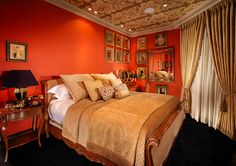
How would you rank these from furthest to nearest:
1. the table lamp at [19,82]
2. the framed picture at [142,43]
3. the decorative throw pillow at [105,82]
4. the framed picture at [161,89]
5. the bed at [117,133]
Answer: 1. the framed picture at [142,43]
2. the framed picture at [161,89]
3. the decorative throw pillow at [105,82]
4. the table lamp at [19,82]
5. the bed at [117,133]

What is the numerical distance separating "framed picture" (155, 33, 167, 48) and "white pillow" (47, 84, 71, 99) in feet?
11.5

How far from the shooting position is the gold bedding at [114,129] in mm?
1278

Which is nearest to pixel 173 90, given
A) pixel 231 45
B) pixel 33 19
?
pixel 231 45

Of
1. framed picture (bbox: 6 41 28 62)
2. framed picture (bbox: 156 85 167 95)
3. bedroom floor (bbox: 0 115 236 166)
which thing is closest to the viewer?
bedroom floor (bbox: 0 115 236 166)

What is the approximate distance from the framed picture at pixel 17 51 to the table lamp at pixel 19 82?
434mm

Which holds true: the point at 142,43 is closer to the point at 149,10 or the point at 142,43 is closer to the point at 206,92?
the point at 149,10

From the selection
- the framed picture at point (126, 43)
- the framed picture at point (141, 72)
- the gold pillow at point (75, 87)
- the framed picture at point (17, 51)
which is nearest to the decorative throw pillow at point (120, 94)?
the gold pillow at point (75, 87)

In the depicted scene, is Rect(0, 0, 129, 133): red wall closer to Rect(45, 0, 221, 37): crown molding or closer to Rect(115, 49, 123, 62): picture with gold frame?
Rect(45, 0, 221, 37): crown molding

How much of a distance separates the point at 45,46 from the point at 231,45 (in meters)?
3.65

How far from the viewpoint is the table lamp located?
1.85 m

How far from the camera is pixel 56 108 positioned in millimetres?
2193

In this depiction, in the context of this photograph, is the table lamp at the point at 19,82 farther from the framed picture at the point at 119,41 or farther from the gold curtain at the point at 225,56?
the gold curtain at the point at 225,56

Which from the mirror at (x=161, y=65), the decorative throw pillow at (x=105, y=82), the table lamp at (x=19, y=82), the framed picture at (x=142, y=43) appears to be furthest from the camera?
the framed picture at (x=142, y=43)

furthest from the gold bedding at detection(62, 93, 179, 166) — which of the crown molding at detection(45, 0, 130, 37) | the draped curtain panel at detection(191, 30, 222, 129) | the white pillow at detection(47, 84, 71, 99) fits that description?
the crown molding at detection(45, 0, 130, 37)
